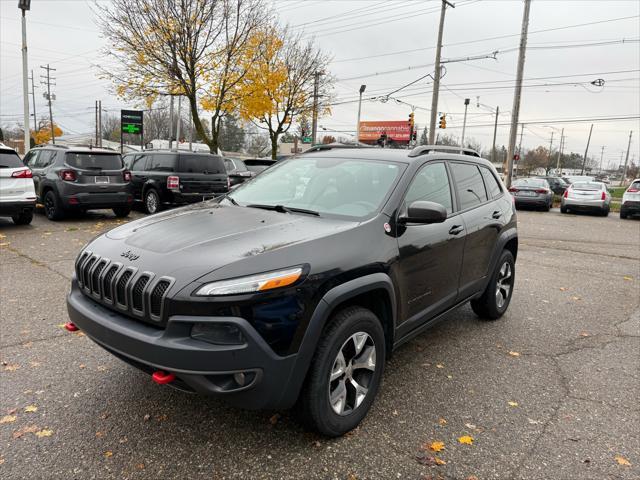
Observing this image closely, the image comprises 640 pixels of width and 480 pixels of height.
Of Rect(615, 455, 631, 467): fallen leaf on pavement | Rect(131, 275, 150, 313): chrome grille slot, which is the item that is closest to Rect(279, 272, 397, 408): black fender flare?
Rect(131, 275, 150, 313): chrome grille slot

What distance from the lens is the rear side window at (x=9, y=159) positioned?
901cm

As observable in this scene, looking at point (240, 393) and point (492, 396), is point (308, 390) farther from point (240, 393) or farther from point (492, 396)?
point (492, 396)

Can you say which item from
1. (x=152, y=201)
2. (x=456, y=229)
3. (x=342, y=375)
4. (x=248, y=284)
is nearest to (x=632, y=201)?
(x=152, y=201)

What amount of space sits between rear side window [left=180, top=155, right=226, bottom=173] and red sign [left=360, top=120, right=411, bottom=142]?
4976cm

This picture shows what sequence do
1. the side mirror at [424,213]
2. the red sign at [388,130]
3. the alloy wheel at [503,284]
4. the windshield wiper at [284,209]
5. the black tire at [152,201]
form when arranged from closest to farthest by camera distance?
the side mirror at [424,213] → the windshield wiper at [284,209] → the alloy wheel at [503,284] → the black tire at [152,201] → the red sign at [388,130]

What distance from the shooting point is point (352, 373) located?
2854 millimetres

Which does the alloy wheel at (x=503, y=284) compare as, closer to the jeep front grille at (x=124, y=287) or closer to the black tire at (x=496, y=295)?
the black tire at (x=496, y=295)

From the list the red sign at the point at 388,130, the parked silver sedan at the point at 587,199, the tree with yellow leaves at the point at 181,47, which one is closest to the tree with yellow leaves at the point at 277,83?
the tree with yellow leaves at the point at 181,47

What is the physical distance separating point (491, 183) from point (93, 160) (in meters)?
8.95

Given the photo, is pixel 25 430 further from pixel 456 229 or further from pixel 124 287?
pixel 456 229

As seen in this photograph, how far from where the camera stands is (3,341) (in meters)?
3.99

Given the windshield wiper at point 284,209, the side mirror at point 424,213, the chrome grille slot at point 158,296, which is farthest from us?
the windshield wiper at point 284,209

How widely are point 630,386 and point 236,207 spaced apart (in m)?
3.41

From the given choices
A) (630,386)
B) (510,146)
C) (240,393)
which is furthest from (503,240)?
(510,146)
